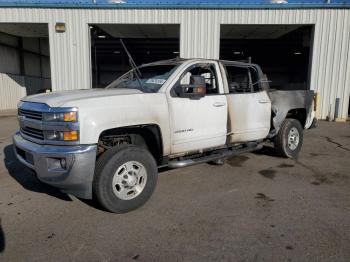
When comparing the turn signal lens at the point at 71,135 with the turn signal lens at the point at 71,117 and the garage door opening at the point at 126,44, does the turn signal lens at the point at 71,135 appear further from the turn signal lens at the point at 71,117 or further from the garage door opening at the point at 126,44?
the garage door opening at the point at 126,44

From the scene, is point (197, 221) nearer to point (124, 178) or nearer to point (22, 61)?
point (124, 178)

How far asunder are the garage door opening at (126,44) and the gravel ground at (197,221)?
11577 millimetres

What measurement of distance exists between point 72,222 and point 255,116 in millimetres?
3582

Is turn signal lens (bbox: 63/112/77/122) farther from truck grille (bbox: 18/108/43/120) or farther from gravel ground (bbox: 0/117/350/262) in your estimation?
gravel ground (bbox: 0/117/350/262)

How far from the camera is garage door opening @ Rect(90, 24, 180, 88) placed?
17078mm

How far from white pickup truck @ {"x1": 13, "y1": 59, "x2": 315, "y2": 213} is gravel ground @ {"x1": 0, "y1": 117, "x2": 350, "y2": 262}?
434 mm

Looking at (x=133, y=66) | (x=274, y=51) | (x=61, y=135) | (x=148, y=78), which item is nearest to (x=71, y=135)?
(x=61, y=135)

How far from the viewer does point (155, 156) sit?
439 cm

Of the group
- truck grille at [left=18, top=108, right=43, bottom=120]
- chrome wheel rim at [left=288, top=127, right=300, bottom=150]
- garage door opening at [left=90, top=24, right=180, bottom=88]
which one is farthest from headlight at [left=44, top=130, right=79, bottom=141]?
garage door opening at [left=90, top=24, right=180, bottom=88]

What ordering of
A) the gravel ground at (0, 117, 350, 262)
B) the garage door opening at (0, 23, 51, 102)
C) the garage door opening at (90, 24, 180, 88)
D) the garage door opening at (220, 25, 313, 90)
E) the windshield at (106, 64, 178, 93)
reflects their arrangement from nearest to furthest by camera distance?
the gravel ground at (0, 117, 350, 262) → the windshield at (106, 64, 178, 93) → the garage door opening at (90, 24, 180, 88) → the garage door opening at (220, 25, 313, 90) → the garage door opening at (0, 23, 51, 102)

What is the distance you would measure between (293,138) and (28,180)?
17.4 ft

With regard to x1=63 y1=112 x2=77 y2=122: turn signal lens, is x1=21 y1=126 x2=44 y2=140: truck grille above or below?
below

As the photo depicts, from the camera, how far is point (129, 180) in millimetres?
3828

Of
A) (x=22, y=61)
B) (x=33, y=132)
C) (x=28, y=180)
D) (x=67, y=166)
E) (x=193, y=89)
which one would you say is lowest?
(x=28, y=180)
